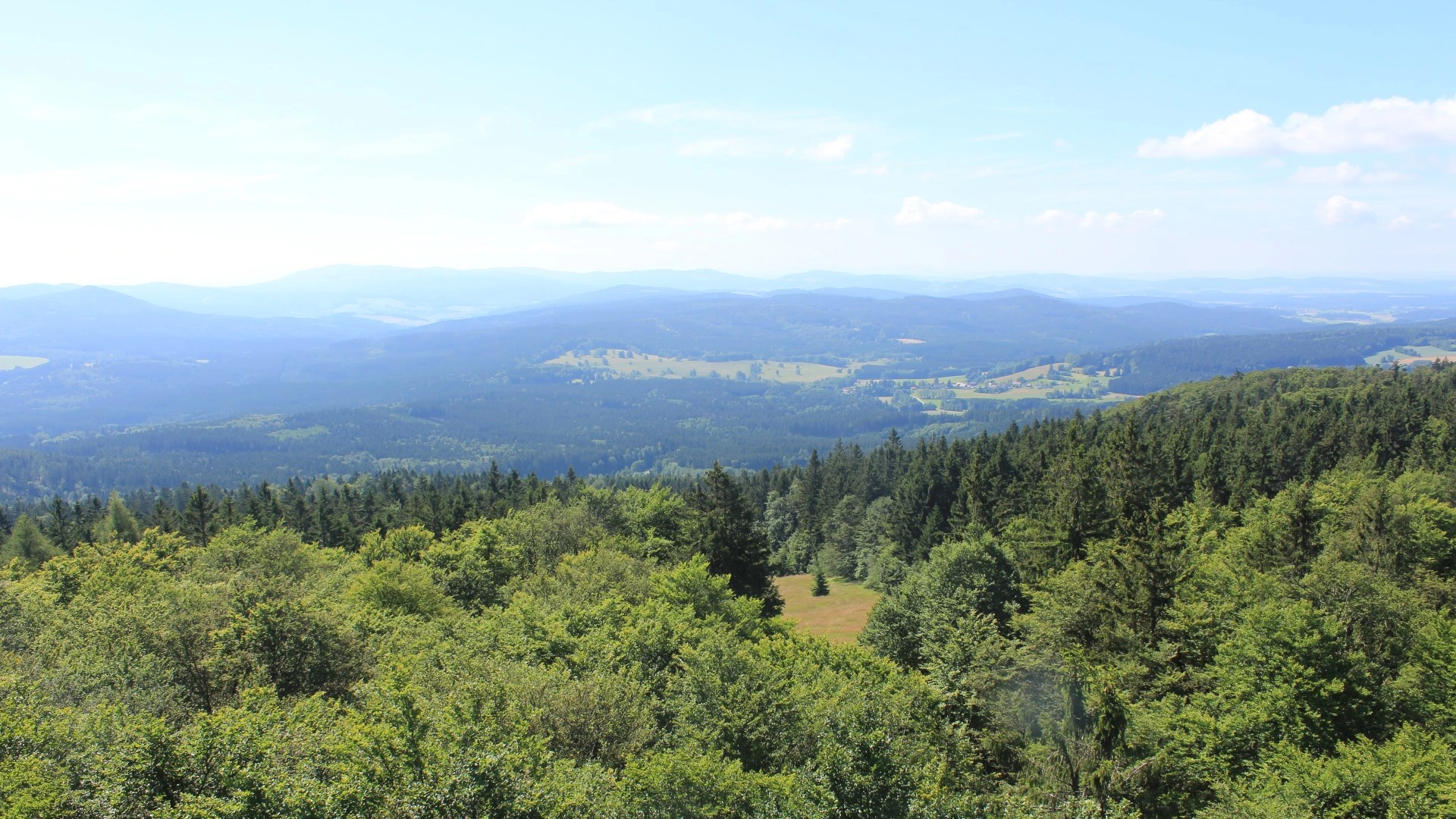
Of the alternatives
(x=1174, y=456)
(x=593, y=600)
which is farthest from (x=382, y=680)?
(x=1174, y=456)

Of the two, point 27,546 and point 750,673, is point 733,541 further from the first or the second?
point 27,546

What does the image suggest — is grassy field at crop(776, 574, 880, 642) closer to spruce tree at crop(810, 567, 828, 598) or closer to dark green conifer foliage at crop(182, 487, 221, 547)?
spruce tree at crop(810, 567, 828, 598)

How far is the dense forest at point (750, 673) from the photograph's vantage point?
16.1 m

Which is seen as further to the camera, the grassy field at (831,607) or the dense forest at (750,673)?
the grassy field at (831,607)

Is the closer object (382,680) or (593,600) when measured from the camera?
(382,680)

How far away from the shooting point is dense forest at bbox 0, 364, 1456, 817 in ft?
53.0

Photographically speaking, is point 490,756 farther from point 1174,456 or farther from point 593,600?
point 1174,456

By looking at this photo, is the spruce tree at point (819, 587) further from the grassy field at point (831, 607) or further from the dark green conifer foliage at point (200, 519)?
the dark green conifer foliage at point (200, 519)

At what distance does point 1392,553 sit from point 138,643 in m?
47.3

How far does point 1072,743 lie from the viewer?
22.2 meters

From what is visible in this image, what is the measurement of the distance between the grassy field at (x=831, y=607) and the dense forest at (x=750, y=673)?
22.3 feet

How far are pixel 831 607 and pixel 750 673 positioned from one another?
36.1m

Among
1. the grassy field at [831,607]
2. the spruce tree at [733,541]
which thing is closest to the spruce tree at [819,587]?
the grassy field at [831,607]

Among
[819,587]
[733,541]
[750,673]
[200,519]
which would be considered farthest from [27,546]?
[750,673]
